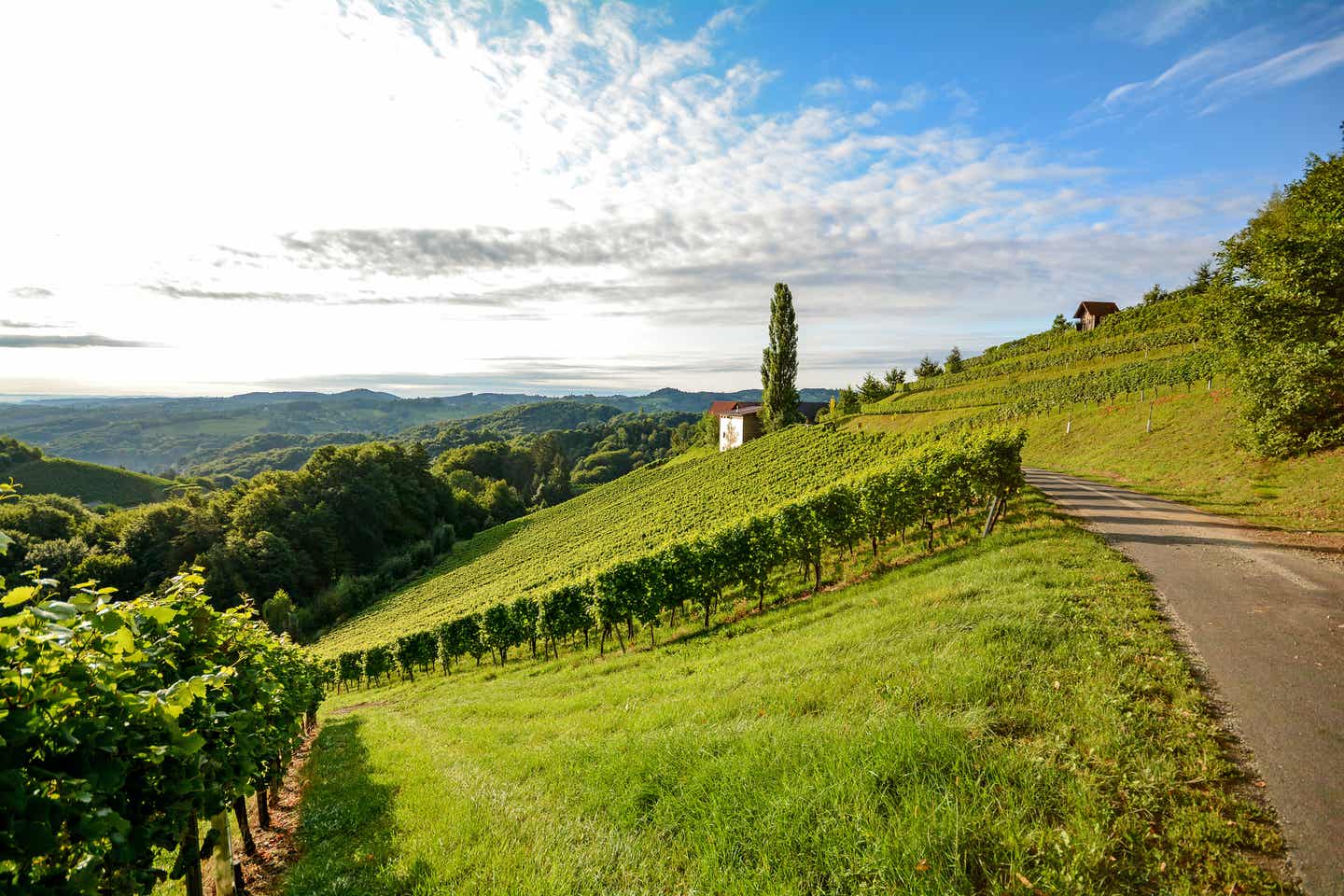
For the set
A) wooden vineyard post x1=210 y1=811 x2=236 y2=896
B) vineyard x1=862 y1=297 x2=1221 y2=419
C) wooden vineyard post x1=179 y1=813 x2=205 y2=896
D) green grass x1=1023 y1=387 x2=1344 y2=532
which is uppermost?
vineyard x1=862 y1=297 x2=1221 y2=419

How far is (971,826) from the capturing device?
4438 mm

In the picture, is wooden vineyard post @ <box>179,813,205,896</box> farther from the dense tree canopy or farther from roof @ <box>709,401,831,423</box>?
roof @ <box>709,401,831,423</box>

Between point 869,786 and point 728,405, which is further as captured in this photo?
point 728,405

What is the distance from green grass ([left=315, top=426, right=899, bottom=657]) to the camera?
1610 inches

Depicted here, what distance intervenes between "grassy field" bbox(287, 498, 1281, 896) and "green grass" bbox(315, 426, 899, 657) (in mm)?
23376

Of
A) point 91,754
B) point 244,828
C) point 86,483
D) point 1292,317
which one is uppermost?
point 1292,317

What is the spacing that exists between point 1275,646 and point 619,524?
49.4 meters

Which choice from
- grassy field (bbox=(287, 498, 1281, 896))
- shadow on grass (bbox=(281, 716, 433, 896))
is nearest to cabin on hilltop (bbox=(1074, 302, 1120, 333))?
grassy field (bbox=(287, 498, 1281, 896))

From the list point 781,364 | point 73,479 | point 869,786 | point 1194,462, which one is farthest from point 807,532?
point 73,479

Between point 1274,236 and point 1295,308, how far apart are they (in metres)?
2.42

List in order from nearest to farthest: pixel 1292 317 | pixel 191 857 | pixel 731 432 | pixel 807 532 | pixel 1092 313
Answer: pixel 191 857, pixel 1292 317, pixel 807 532, pixel 1092 313, pixel 731 432

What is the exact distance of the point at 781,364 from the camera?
227 ft

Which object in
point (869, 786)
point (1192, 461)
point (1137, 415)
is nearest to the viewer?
point (869, 786)

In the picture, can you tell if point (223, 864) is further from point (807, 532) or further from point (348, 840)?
point (807, 532)
